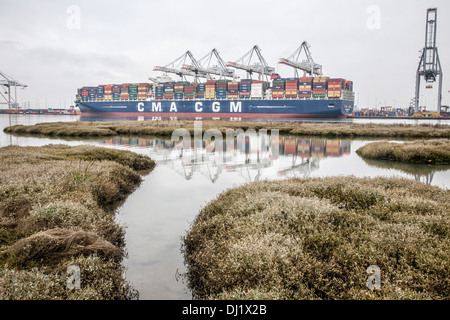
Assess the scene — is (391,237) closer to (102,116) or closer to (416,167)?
(416,167)

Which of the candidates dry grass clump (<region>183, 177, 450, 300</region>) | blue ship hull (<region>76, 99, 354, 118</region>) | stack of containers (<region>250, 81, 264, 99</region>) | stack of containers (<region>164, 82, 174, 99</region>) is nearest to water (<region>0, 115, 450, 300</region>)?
dry grass clump (<region>183, 177, 450, 300</region>)

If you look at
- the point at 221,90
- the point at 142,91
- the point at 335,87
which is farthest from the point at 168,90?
the point at 335,87

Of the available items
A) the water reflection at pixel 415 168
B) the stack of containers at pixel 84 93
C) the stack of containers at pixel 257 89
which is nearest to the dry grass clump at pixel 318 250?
the water reflection at pixel 415 168

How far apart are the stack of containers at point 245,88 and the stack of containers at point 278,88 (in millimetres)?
7732

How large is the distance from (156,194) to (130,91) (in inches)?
4269

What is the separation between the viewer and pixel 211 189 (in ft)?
45.0

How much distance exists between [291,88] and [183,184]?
→ 80.7 m

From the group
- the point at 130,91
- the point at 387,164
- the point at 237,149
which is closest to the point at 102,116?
the point at 130,91

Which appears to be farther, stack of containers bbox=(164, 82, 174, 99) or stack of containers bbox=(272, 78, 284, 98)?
stack of containers bbox=(164, 82, 174, 99)

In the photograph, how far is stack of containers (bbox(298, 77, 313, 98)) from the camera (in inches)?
3474

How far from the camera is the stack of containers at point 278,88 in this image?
3607 inches

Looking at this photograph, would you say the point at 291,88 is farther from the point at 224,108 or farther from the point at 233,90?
the point at 224,108

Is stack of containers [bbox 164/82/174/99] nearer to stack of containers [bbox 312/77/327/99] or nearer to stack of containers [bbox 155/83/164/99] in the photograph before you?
stack of containers [bbox 155/83/164/99]

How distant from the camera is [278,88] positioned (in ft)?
302
